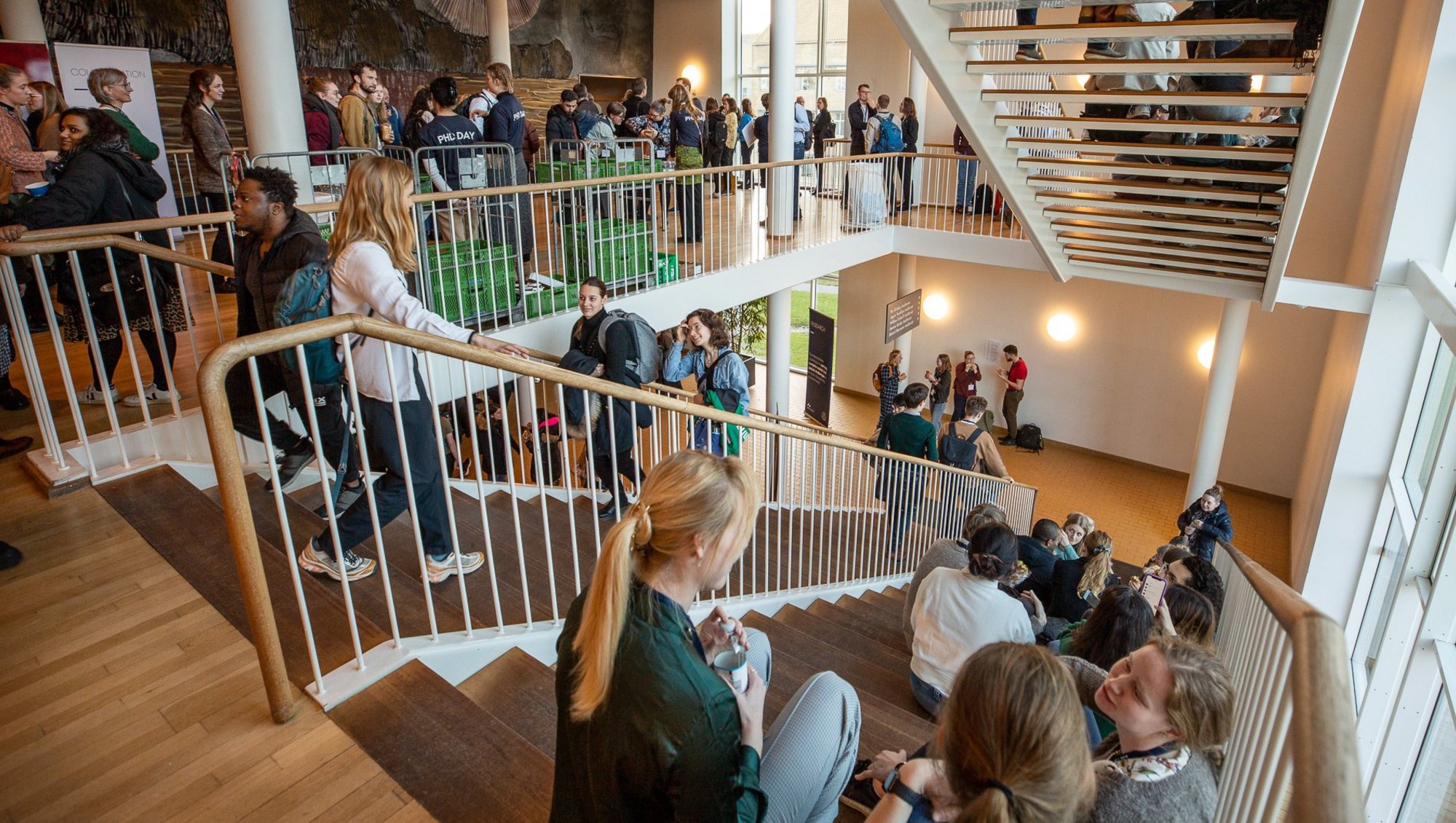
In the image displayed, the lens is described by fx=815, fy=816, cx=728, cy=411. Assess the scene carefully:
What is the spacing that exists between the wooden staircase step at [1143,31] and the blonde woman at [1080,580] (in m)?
2.79

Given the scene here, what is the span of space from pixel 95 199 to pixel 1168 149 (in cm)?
595

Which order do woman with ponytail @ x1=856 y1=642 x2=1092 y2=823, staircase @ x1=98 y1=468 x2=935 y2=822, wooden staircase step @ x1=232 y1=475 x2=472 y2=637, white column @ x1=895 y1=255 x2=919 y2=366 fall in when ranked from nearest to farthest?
woman with ponytail @ x1=856 y1=642 x2=1092 y2=823 → staircase @ x1=98 y1=468 x2=935 y2=822 → wooden staircase step @ x1=232 y1=475 x2=472 y2=637 → white column @ x1=895 y1=255 x2=919 y2=366

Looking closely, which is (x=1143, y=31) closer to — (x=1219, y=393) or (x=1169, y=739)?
(x=1169, y=739)

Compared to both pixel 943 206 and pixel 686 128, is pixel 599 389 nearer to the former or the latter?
pixel 686 128

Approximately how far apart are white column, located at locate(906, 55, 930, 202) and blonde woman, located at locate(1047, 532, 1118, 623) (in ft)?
27.1

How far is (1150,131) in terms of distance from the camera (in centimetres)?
533

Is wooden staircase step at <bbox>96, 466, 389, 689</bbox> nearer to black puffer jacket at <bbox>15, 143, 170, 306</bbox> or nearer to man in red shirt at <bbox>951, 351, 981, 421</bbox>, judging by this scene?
black puffer jacket at <bbox>15, 143, 170, 306</bbox>

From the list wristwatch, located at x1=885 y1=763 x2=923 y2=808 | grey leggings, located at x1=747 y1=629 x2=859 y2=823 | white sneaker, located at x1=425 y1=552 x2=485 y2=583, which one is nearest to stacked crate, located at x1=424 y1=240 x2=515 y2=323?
white sneaker, located at x1=425 y1=552 x2=485 y2=583

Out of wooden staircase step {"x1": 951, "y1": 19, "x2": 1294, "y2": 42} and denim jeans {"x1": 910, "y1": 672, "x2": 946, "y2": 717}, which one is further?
wooden staircase step {"x1": 951, "y1": 19, "x2": 1294, "y2": 42}

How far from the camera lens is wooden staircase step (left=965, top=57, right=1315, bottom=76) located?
162 inches

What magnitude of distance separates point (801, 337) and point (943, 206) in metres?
7.33

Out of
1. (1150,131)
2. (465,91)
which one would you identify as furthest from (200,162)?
(465,91)

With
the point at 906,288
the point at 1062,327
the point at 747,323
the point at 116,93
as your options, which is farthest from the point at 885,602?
the point at 747,323

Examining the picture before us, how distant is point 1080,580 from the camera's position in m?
4.94
